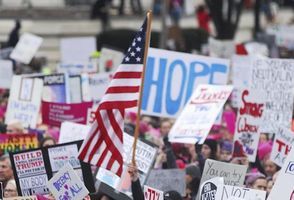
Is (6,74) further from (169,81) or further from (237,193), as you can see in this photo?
(237,193)

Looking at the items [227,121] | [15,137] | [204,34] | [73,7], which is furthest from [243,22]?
[15,137]

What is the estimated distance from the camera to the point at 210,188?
370 inches

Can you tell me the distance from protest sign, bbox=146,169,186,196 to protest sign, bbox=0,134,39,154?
1.78 m

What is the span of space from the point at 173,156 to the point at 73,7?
2473 centimetres

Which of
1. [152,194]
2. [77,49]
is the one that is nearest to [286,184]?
[152,194]

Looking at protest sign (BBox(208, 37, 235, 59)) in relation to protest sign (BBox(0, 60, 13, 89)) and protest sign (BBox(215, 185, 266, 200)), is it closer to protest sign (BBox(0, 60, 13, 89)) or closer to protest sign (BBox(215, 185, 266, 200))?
protest sign (BBox(0, 60, 13, 89))

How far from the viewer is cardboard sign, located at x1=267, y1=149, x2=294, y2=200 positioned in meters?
9.09

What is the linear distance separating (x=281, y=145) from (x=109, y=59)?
6.74 m

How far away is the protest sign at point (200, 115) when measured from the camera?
11.9m

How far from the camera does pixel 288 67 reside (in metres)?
13.1

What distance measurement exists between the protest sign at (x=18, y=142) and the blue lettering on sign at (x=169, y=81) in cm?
210

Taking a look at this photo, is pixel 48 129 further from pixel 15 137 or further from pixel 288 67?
pixel 288 67

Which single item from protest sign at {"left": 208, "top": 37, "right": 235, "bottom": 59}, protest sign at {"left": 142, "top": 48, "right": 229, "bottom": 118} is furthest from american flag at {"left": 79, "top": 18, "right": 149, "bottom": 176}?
protest sign at {"left": 208, "top": 37, "right": 235, "bottom": 59}

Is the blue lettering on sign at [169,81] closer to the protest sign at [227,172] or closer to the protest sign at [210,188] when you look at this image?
the protest sign at [227,172]
